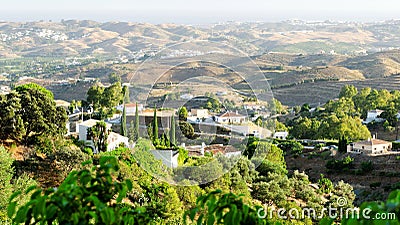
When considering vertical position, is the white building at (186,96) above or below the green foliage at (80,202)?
below

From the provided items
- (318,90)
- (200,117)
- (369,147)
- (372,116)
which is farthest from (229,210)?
(318,90)

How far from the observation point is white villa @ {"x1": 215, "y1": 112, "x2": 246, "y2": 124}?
7.93 m

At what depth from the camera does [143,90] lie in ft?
27.1

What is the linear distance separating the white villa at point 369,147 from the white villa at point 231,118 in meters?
9.29

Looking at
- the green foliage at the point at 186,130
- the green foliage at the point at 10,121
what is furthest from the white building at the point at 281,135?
the green foliage at the point at 186,130

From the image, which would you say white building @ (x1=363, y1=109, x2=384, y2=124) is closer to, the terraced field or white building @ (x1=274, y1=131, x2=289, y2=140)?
white building @ (x1=274, y1=131, x2=289, y2=140)

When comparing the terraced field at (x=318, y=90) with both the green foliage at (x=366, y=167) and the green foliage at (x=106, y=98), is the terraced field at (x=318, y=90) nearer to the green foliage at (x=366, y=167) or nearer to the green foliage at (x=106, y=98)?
the green foliage at (x=106, y=98)

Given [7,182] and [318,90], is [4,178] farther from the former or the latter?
[318,90]

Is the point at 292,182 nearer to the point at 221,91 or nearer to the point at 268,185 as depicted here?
the point at 268,185

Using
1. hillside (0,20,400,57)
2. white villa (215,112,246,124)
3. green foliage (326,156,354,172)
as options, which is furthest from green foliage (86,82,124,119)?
hillside (0,20,400,57)

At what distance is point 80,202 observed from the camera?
4.65ft

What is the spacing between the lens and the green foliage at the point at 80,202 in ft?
4.48

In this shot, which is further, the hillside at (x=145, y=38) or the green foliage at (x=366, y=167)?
the hillside at (x=145, y=38)

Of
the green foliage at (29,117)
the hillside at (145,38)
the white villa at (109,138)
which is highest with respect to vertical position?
the green foliage at (29,117)
